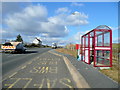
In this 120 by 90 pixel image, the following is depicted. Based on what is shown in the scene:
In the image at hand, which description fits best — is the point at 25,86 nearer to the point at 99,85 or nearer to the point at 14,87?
the point at 14,87

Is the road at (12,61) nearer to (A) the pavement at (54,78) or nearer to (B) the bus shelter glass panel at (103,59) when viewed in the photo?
(A) the pavement at (54,78)

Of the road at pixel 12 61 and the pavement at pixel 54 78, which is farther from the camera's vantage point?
the road at pixel 12 61

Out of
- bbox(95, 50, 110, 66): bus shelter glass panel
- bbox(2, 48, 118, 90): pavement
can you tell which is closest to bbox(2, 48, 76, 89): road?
bbox(2, 48, 118, 90): pavement

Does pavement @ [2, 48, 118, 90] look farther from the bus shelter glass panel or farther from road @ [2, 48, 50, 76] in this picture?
the bus shelter glass panel

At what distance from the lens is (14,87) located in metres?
5.73

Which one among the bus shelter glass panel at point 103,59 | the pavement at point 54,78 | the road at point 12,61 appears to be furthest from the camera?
the bus shelter glass panel at point 103,59

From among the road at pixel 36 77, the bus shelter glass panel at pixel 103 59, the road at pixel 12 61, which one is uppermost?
the bus shelter glass panel at pixel 103 59

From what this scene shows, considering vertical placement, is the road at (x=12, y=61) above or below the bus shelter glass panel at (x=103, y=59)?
below

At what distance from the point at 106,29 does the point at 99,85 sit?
576 centimetres

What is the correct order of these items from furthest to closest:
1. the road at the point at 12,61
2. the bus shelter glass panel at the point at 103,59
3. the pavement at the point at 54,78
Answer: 1. the bus shelter glass panel at the point at 103,59
2. the road at the point at 12,61
3. the pavement at the point at 54,78

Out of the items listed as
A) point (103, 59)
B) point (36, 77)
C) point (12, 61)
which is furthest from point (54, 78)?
point (12, 61)

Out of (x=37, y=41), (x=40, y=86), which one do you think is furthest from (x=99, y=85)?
(x=37, y=41)

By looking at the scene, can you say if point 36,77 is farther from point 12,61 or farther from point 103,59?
point 12,61

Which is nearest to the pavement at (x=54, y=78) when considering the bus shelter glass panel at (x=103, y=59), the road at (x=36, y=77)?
the road at (x=36, y=77)
